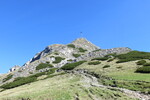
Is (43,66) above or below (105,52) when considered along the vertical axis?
below

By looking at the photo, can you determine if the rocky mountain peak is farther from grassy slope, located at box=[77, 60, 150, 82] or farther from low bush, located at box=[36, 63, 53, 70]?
grassy slope, located at box=[77, 60, 150, 82]

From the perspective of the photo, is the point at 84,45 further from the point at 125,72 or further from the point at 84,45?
the point at 125,72

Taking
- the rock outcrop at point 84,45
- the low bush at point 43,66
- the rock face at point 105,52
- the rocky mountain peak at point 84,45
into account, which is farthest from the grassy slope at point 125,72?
the rocky mountain peak at point 84,45

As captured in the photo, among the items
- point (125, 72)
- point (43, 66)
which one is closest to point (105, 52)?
point (43, 66)

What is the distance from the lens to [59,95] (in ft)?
81.1

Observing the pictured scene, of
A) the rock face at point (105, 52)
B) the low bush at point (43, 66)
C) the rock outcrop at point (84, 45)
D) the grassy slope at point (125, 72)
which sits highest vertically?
the rock outcrop at point (84, 45)

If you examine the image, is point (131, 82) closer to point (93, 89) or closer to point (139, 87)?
point (139, 87)

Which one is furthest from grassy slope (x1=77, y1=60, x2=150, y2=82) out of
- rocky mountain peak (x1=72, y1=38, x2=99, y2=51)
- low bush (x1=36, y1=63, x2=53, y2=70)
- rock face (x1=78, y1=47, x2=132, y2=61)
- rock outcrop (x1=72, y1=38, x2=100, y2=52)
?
rocky mountain peak (x1=72, y1=38, x2=99, y2=51)

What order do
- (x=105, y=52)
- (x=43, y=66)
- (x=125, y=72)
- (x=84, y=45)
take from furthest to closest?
(x=84, y=45), (x=105, y=52), (x=43, y=66), (x=125, y=72)

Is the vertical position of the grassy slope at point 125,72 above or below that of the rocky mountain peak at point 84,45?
below

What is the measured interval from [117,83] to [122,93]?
19.1 ft

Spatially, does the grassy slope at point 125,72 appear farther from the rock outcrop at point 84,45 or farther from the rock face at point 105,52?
the rock outcrop at point 84,45

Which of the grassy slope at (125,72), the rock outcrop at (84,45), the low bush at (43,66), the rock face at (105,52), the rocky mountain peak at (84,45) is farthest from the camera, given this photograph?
the rocky mountain peak at (84,45)

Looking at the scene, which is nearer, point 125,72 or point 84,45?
point 125,72
